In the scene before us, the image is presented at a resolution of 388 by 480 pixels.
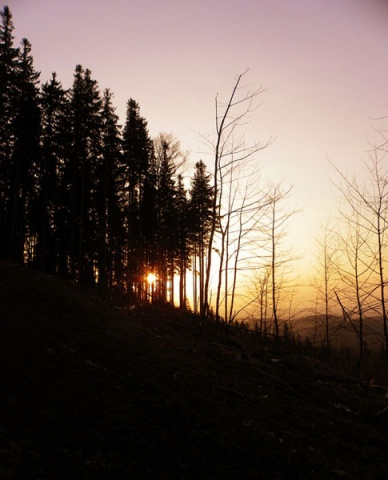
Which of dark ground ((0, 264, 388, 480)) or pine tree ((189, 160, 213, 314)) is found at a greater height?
pine tree ((189, 160, 213, 314))

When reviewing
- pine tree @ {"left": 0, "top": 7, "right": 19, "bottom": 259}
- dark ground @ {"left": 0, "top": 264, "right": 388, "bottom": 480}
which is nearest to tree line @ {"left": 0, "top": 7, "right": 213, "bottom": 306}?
pine tree @ {"left": 0, "top": 7, "right": 19, "bottom": 259}

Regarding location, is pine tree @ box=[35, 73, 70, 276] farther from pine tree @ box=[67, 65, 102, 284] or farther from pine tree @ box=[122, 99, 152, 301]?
pine tree @ box=[122, 99, 152, 301]

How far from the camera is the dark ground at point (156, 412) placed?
404cm

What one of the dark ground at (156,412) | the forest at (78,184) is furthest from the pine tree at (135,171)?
the dark ground at (156,412)

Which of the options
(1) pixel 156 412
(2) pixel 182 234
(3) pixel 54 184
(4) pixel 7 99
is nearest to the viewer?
(1) pixel 156 412

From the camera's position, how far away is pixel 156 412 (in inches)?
207

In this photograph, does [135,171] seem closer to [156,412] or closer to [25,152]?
[25,152]

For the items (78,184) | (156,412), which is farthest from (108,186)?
(156,412)

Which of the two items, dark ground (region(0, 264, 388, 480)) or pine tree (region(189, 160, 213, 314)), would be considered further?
pine tree (region(189, 160, 213, 314))

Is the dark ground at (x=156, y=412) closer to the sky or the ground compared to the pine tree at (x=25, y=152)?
closer to the ground

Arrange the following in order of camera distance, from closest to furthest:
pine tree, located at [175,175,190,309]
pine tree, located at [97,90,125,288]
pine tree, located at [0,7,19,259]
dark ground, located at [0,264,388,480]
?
1. dark ground, located at [0,264,388,480]
2. pine tree, located at [0,7,19,259]
3. pine tree, located at [97,90,125,288]
4. pine tree, located at [175,175,190,309]

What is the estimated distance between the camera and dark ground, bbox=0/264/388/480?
4.04 m

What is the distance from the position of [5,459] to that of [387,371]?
1673 cm

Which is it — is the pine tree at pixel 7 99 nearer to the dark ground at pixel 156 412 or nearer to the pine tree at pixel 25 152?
the pine tree at pixel 25 152
